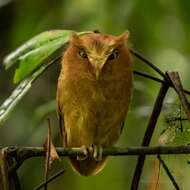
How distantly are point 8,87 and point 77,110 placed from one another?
2.39 m

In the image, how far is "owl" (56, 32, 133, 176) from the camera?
1.71 meters

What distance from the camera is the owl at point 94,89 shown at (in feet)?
5.59

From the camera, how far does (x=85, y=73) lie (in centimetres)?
176

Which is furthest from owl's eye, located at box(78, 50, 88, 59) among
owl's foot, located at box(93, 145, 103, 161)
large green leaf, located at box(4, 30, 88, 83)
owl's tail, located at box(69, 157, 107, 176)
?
owl's tail, located at box(69, 157, 107, 176)

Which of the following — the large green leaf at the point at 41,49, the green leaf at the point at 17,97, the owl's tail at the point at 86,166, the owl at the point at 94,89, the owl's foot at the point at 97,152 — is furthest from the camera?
the owl's tail at the point at 86,166

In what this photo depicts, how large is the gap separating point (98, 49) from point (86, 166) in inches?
22.7

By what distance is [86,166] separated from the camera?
2137 mm

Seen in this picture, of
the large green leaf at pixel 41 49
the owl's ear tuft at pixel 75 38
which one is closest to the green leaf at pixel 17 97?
the large green leaf at pixel 41 49

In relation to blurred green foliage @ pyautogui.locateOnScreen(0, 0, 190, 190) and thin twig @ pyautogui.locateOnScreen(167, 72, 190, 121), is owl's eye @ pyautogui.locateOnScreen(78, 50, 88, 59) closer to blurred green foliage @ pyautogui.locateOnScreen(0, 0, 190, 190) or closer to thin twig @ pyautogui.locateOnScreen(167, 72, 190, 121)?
blurred green foliage @ pyautogui.locateOnScreen(0, 0, 190, 190)

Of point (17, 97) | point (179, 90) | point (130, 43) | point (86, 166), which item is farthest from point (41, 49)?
point (130, 43)

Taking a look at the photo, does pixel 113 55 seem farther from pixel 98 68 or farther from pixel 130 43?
pixel 130 43

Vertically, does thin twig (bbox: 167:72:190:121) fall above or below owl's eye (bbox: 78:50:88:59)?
below

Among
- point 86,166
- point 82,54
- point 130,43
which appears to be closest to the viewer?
point 82,54

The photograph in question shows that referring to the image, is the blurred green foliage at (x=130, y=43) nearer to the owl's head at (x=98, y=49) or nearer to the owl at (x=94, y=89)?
the owl at (x=94, y=89)
